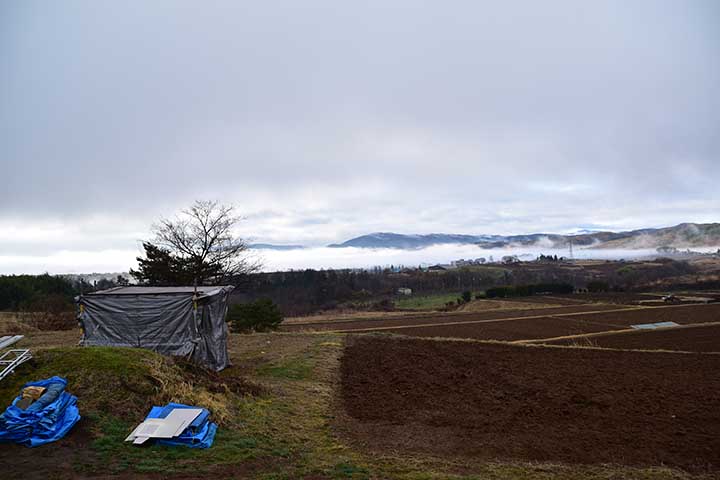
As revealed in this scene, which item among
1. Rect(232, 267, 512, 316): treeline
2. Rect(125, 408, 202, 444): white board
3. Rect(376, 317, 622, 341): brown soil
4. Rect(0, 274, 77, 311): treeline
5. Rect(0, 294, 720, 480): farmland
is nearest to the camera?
Rect(0, 294, 720, 480): farmland

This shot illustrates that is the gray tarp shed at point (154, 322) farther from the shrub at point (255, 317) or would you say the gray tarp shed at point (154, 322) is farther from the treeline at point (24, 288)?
the treeline at point (24, 288)

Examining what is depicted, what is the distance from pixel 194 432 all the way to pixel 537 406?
6729mm

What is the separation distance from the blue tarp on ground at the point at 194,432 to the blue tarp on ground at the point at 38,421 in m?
1.07

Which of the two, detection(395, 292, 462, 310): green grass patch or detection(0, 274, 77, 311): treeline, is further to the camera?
detection(395, 292, 462, 310): green grass patch

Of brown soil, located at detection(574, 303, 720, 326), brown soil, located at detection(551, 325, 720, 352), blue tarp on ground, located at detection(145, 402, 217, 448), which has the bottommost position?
brown soil, located at detection(574, 303, 720, 326)

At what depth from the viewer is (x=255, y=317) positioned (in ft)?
79.0

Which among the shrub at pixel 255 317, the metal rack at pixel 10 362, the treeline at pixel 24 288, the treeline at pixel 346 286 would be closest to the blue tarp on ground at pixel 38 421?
the metal rack at pixel 10 362

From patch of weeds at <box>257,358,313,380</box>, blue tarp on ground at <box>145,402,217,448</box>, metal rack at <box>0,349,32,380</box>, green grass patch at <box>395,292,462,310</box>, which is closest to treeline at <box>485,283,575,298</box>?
green grass patch at <box>395,292,462,310</box>

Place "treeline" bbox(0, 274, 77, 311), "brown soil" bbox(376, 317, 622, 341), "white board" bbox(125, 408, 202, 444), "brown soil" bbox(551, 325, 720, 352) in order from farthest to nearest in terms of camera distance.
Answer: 1. "treeline" bbox(0, 274, 77, 311)
2. "brown soil" bbox(376, 317, 622, 341)
3. "brown soil" bbox(551, 325, 720, 352)
4. "white board" bbox(125, 408, 202, 444)

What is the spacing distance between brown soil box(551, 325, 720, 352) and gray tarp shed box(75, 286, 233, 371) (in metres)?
15.9

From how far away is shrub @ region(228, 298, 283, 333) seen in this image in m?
23.5

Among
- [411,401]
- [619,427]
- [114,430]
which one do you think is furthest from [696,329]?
[114,430]

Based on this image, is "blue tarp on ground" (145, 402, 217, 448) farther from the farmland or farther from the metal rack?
the metal rack

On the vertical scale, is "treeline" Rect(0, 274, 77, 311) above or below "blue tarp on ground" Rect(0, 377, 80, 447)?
above
